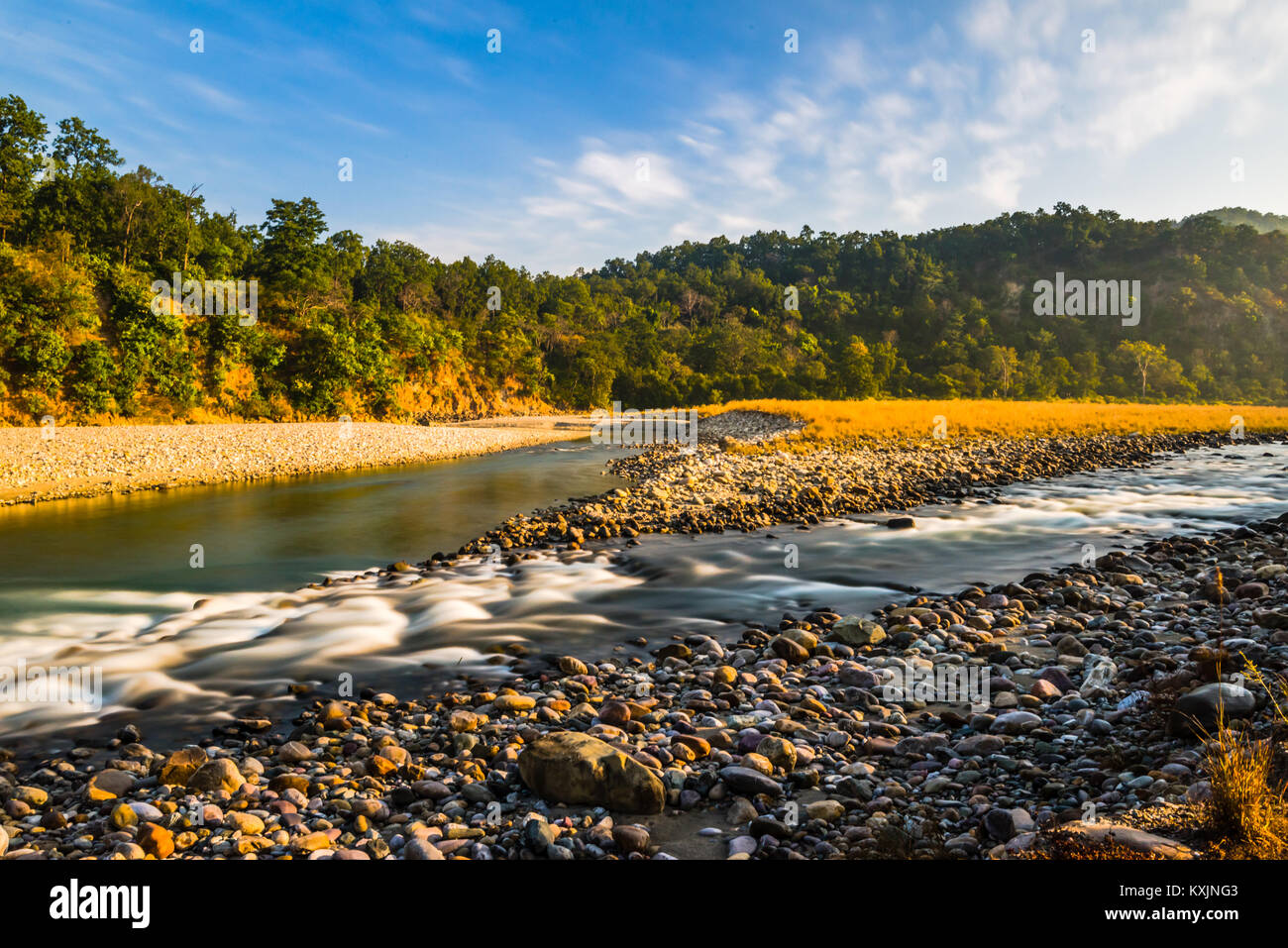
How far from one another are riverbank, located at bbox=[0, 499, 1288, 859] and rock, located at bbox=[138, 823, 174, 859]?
0.5 inches

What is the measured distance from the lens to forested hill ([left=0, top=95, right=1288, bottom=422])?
3997cm

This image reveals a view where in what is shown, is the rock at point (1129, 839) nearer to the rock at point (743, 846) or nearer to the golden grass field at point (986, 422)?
the rock at point (743, 846)

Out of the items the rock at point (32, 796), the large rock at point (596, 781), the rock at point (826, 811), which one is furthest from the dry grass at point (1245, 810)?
the rock at point (32, 796)

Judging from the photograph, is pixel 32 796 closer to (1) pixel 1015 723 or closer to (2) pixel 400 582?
(1) pixel 1015 723

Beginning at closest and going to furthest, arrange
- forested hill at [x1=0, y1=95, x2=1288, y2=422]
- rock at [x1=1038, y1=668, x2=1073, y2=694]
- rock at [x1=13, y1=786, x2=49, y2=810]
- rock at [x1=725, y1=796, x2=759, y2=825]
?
rock at [x1=725, y1=796, x2=759, y2=825] → rock at [x1=13, y1=786, x2=49, y2=810] → rock at [x1=1038, y1=668, x2=1073, y2=694] → forested hill at [x1=0, y1=95, x2=1288, y2=422]

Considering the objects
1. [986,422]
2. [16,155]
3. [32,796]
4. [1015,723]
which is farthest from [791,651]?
[16,155]

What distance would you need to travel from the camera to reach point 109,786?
14.9ft

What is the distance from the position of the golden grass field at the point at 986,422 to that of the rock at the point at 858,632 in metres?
23.9

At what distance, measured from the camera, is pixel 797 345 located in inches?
3625

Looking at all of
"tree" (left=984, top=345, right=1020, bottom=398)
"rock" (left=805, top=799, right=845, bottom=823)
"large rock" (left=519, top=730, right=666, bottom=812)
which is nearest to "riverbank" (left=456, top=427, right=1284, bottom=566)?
"large rock" (left=519, top=730, right=666, bottom=812)

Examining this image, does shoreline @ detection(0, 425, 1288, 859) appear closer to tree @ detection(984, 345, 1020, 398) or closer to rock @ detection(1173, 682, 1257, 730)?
rock @ detection(1173, 682, 1257, 730)

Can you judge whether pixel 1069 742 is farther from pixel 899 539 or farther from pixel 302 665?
pixel 899 539

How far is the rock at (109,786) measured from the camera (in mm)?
4461

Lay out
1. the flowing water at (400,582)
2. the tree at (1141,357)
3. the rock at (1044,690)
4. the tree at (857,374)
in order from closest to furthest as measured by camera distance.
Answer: the rock at (1044,690) < the flowing water at (400,582) < the tree at (857,374) < the tree at (1141,357)
